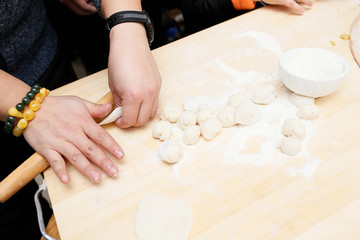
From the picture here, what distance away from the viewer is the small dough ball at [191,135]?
0.82 metres

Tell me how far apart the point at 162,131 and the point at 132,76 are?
18 cm

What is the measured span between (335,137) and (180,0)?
3.29 feet

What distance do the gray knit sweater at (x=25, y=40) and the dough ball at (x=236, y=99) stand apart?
587mm

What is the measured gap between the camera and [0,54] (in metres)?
0.96

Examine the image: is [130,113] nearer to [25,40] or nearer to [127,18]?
[127,18]

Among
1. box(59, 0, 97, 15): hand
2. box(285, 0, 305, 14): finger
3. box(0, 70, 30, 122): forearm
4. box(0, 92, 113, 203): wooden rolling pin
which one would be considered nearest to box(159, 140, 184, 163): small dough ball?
box(0, 92, 113, 203): wooden rolling pin

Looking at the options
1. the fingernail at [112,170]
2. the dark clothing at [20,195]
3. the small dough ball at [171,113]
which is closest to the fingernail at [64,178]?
the fingernail at [112,170]

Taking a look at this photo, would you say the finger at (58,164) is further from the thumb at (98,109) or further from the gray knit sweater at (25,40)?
the gray knit sweater at (25,40)

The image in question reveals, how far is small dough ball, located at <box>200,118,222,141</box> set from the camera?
32.1 inches

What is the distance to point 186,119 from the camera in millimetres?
858

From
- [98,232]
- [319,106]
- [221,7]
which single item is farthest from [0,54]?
[319,106]

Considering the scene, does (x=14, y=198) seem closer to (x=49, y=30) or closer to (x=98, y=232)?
(x=98, y=232)

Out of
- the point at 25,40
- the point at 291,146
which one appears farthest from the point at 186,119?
the point at 25,40

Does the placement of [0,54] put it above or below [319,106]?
above
